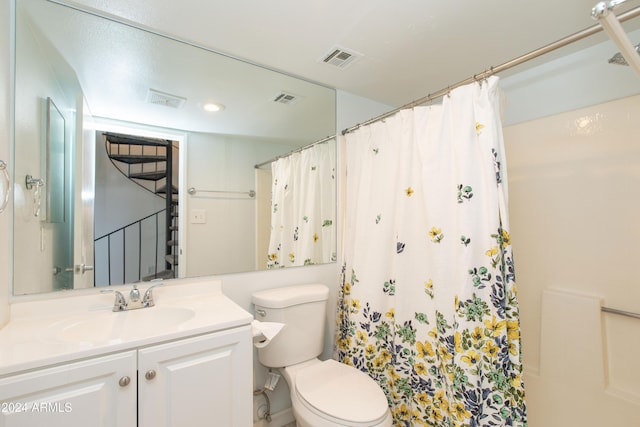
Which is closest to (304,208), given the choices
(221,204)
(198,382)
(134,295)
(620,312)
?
(221,204)

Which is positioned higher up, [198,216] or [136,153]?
[136,153]

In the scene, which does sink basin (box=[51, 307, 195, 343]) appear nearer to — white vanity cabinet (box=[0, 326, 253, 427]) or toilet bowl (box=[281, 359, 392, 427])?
white vanity cabinet (box=[0, 326, 253, 427])

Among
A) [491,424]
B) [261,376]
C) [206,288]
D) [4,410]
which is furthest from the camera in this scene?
[261,376]

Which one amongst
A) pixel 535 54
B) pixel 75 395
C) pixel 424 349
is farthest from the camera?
pixel 424 349

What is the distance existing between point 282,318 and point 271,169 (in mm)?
902

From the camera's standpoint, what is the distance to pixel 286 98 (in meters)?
1.82

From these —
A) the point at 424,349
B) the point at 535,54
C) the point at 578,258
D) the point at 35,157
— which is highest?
the point at 535,54

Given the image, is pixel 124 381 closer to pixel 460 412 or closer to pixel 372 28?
pixel 460 412

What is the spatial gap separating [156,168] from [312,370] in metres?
1.34

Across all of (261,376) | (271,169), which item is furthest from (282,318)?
(271,169)

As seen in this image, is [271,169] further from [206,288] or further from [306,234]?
[206,288]

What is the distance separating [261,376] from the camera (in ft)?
5.26

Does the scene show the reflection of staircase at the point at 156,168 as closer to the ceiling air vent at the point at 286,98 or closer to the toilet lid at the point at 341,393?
the ceiling air vent at the point at 286,98

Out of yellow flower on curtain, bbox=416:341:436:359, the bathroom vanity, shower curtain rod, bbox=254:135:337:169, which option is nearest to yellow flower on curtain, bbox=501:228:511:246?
yellow flower on curtain, bbox=416:341:436:359
